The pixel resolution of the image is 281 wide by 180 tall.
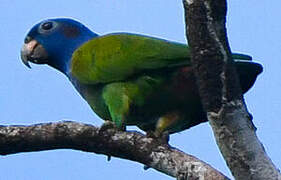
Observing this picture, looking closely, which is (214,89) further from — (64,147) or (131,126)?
(131,126)

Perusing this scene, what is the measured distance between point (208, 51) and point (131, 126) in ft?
6.50

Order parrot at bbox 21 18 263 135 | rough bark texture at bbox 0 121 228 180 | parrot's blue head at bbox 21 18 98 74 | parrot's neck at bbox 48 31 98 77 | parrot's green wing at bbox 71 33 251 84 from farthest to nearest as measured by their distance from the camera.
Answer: parrot's blue head at bbox 21 18 98 74 < parrot's neck at bbox 48 31 98 77 < parrot's green wing at bbox 71 33 251 84 < parrot at bbox 21 18 263 135 < rough bark texture at bbox 0 121 228 180

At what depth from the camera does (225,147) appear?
311 centimetres

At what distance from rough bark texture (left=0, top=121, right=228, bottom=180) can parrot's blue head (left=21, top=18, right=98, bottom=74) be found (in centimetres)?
197

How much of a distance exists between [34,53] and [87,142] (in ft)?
7.45

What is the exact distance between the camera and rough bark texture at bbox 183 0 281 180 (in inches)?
116

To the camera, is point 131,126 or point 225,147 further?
point 131,126

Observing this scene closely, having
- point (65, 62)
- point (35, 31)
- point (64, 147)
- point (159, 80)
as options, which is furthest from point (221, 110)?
point (35, 31)

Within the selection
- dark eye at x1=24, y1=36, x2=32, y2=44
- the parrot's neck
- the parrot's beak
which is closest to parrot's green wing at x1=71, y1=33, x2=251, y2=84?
the parrot's neck

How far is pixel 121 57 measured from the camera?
4.93 m

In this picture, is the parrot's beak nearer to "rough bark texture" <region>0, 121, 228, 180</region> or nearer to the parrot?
the parrot

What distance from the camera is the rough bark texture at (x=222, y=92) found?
2.95m

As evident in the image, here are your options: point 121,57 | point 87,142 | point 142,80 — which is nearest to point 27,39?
point 121,57

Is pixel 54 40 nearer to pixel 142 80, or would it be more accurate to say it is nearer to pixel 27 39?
pixel 27 39
